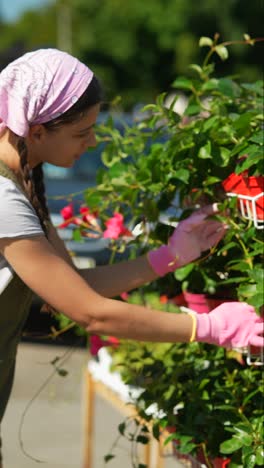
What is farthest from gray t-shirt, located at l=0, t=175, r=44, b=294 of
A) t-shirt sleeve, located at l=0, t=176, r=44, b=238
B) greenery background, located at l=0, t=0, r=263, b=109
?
greenery background, located at l=0, t=0, r=263, b=109

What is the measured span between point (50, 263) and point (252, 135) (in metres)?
0.53

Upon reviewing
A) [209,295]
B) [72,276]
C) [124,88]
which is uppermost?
[72,276]

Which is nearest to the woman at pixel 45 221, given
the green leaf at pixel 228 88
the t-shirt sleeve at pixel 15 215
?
the t-shirt sleeve at pixel 15 215

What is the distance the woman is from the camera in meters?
1.86

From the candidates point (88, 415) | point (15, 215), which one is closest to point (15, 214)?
point (15, 215)

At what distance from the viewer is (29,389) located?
5484 millimetres

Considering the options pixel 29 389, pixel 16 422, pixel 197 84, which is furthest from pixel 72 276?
pixel 29 389

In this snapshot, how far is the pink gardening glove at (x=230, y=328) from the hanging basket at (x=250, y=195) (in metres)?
0.18

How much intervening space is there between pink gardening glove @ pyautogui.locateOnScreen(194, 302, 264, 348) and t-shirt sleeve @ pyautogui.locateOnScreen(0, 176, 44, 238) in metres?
0.36

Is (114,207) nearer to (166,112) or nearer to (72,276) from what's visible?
(166,112)

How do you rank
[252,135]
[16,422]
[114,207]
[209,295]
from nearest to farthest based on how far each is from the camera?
1. [252,135]
2. [209,295]
3. [114,207]
4. [16,422]

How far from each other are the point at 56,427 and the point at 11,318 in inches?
113

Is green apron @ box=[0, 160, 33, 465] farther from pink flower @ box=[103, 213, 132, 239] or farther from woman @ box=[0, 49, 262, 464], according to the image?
pink flower @ box=[103, 213, 132, 239]

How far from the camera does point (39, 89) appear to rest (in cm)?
189
